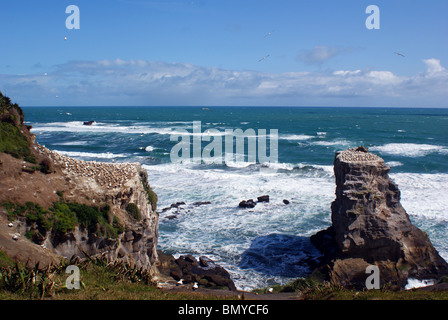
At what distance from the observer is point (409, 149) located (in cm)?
5456

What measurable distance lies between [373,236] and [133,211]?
38.5 feet

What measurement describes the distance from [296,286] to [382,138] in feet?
197

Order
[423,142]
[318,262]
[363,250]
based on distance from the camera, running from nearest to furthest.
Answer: [363,250]
[318,262]
[423,142]

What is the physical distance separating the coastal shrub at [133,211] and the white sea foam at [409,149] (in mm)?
43124

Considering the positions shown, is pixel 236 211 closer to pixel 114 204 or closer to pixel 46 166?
pixel 114 204

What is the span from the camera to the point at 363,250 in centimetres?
1848

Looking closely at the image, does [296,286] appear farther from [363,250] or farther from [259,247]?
[259,247]

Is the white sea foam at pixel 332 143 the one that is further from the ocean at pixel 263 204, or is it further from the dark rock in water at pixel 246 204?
the dark rock in water at pixel 246 204

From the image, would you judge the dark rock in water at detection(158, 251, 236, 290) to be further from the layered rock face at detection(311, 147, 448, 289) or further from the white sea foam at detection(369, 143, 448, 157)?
the white sea foam at detection(369, 143, 448, 157)

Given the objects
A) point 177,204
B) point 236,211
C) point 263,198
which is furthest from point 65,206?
point 263,198

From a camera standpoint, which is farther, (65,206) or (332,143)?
(332,143)

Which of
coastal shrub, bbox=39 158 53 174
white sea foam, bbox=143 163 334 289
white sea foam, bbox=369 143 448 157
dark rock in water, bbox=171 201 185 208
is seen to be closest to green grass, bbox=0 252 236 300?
coastal shrub, bbox=39 158 53 174

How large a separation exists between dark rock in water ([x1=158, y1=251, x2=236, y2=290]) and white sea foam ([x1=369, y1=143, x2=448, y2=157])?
39606 mm
